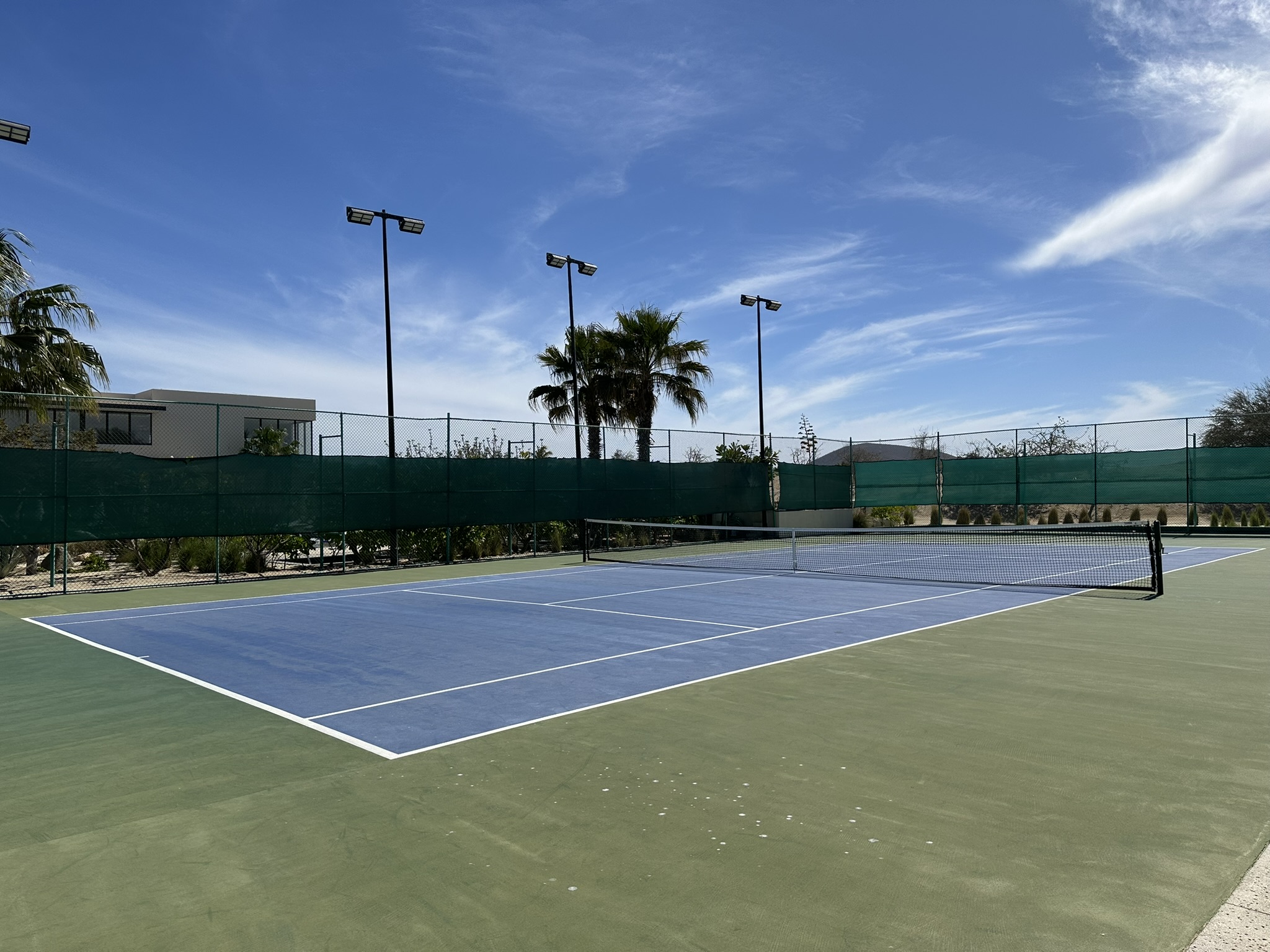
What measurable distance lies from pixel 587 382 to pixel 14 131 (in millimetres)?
16458

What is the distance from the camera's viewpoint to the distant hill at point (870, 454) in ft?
107

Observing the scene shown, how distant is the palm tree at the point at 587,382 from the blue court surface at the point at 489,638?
12.9 meters

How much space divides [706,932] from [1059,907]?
128cm

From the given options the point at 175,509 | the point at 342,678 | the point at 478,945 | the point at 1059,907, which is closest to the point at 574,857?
the point at 478,945

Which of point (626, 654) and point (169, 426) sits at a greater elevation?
point (169, 426)

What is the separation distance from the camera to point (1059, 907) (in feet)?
10.3

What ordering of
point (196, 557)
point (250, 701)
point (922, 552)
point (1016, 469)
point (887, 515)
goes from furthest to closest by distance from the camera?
1. point (887, 515)
2. point (1016, 469)
3. point (922, 552)
4. point (196, 557)
5. point (250, 701)

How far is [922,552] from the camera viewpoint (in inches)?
828

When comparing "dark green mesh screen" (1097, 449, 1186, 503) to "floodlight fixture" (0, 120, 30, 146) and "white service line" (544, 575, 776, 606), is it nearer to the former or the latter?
"white service line" (544, 575, 776, 606)

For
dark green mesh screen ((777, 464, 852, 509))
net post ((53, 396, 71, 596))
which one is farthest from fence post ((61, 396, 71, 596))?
dark green mesh screen ((777, 464, 852, 509))

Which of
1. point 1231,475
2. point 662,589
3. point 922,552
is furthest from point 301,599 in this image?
point 1231,475

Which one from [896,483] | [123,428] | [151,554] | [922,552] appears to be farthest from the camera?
[123,428]

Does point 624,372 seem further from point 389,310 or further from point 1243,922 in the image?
point 1243,922

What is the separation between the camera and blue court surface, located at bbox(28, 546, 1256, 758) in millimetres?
6289
